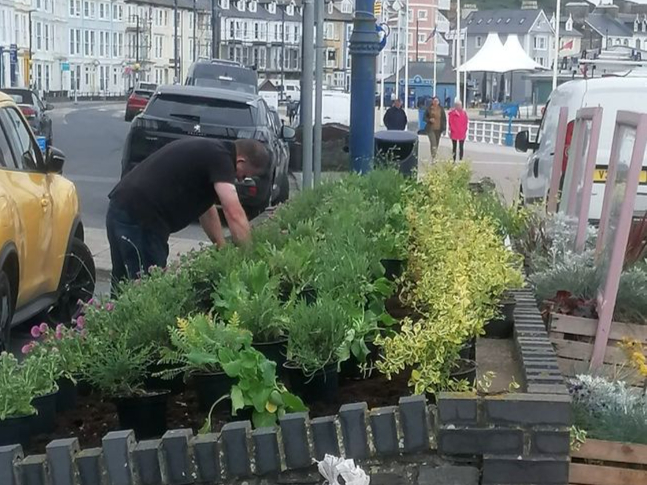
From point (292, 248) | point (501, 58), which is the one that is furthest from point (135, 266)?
point (501, 58)

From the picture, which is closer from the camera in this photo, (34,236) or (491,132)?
(34,236)

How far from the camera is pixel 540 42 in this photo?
440 feet

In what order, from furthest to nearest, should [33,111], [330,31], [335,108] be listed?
[330,31]
[335,108]
[33,111]

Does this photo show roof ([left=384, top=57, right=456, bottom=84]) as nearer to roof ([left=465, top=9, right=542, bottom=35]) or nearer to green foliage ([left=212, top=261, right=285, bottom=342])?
roof ([left=465, top=9, right=542, bottom=35])

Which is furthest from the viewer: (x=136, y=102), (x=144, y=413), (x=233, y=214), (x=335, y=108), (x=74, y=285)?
(x=136, y=102)

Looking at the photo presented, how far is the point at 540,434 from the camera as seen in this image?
3.55 metres

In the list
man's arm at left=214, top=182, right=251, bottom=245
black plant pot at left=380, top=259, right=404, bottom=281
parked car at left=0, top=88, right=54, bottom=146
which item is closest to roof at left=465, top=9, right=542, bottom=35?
parked car at left=0, top=88, right=54, bottom=146

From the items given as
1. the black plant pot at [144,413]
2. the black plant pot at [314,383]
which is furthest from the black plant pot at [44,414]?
the black plant pot at [314,383]

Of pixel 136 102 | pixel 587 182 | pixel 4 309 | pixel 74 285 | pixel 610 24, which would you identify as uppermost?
pixel 587 182

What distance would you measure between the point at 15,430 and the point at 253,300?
3.22 ft

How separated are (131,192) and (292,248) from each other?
252 centimetres

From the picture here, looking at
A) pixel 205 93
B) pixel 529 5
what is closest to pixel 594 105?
pixel 205 93

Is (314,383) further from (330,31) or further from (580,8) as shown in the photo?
(330,31)

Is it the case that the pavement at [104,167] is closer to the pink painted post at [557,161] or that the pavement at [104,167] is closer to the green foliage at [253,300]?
the pink painted post at [557,161]
